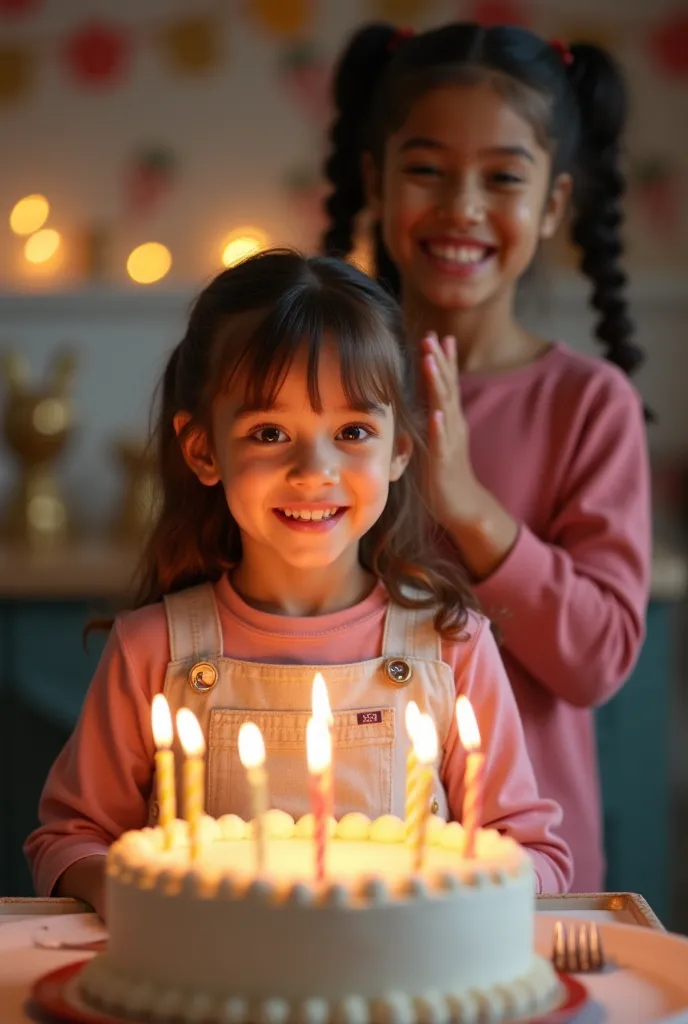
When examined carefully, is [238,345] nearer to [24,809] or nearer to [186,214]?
[24,809]

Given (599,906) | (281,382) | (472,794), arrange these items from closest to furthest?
1. (472,794)
2. (599,906)
3. (281,382)

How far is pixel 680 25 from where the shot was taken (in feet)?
12.9

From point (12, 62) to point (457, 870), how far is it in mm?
3405

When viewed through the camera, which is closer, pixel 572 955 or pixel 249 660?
pixel 572 955

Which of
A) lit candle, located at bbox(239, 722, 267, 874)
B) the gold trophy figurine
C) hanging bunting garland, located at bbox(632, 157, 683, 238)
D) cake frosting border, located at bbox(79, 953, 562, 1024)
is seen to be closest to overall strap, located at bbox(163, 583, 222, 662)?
lit candle, located at bbox(239, 722, 267, 874)

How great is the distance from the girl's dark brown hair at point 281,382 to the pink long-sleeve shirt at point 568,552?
0.42ft

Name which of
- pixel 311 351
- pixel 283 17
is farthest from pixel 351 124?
pixel 283 17

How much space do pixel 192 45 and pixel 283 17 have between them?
0.24 meters

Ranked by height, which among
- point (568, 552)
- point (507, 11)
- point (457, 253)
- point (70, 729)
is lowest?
point (70, 729)

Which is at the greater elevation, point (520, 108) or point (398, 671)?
point (520, 108)

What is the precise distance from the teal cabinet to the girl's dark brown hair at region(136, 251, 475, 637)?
1.06 m

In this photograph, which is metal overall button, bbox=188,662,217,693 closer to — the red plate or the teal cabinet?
the red plate

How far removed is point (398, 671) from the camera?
1.48 meters

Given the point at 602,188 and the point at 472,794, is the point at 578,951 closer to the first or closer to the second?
the point at 472,794
